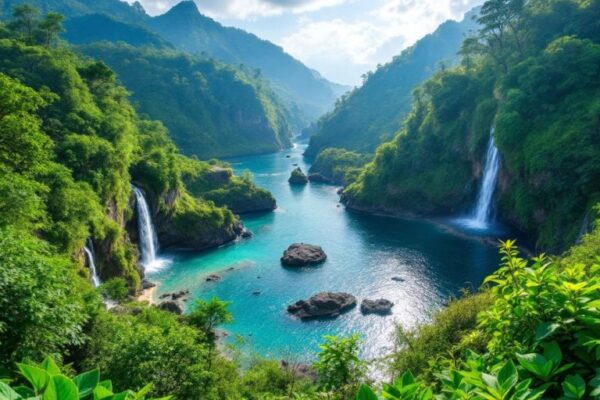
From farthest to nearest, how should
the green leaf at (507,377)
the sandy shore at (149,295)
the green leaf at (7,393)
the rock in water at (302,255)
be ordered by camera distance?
the rock in water at (302,255)
the sandy shore at (149,295)
the green leaf at (507,377)
the green leaf at (7,393)

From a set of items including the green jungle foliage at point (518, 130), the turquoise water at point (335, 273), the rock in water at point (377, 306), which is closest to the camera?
the turquoise water at point (335, 273)

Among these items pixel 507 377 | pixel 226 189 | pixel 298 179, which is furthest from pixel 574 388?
pixel 298 179

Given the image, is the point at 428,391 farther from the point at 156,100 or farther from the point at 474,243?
the point at 156,100

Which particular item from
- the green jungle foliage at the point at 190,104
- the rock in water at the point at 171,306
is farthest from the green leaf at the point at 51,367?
the green jungle foliage at the point at 190,104

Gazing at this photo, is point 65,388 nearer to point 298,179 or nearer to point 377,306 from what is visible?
point 377,306

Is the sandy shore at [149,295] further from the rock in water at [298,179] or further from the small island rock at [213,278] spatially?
the rock in water at [298,179]

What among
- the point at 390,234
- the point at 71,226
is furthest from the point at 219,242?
the point at 71,226

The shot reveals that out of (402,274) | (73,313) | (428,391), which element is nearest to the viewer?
(428,391)
